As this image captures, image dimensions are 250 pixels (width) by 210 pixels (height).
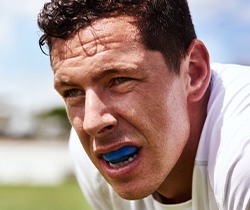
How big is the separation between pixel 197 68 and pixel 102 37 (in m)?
0.50

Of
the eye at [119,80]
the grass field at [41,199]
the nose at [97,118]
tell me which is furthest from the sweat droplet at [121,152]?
the grass field at [41,199]

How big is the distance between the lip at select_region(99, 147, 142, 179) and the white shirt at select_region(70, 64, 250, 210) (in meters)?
0.33

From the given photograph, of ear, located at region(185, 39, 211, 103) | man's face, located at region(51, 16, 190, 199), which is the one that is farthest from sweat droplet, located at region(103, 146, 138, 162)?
ear, located at region(185, 39, 211, 103)

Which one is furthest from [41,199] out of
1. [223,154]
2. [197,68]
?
[223,154]

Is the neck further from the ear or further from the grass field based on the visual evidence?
the grass field

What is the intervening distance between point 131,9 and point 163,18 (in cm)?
17

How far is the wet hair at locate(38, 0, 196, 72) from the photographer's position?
3941 mm

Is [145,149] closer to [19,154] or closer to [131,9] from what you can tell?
[131,9]

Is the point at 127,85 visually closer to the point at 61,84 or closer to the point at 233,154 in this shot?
the point at 61,84

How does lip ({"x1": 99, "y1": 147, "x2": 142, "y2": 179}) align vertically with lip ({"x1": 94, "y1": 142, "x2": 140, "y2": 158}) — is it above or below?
below

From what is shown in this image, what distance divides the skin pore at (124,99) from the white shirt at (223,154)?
13 cm

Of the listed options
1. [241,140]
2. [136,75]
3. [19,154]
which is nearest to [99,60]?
[136,75]

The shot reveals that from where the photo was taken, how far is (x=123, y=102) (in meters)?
3.87

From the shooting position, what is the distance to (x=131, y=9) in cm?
396
